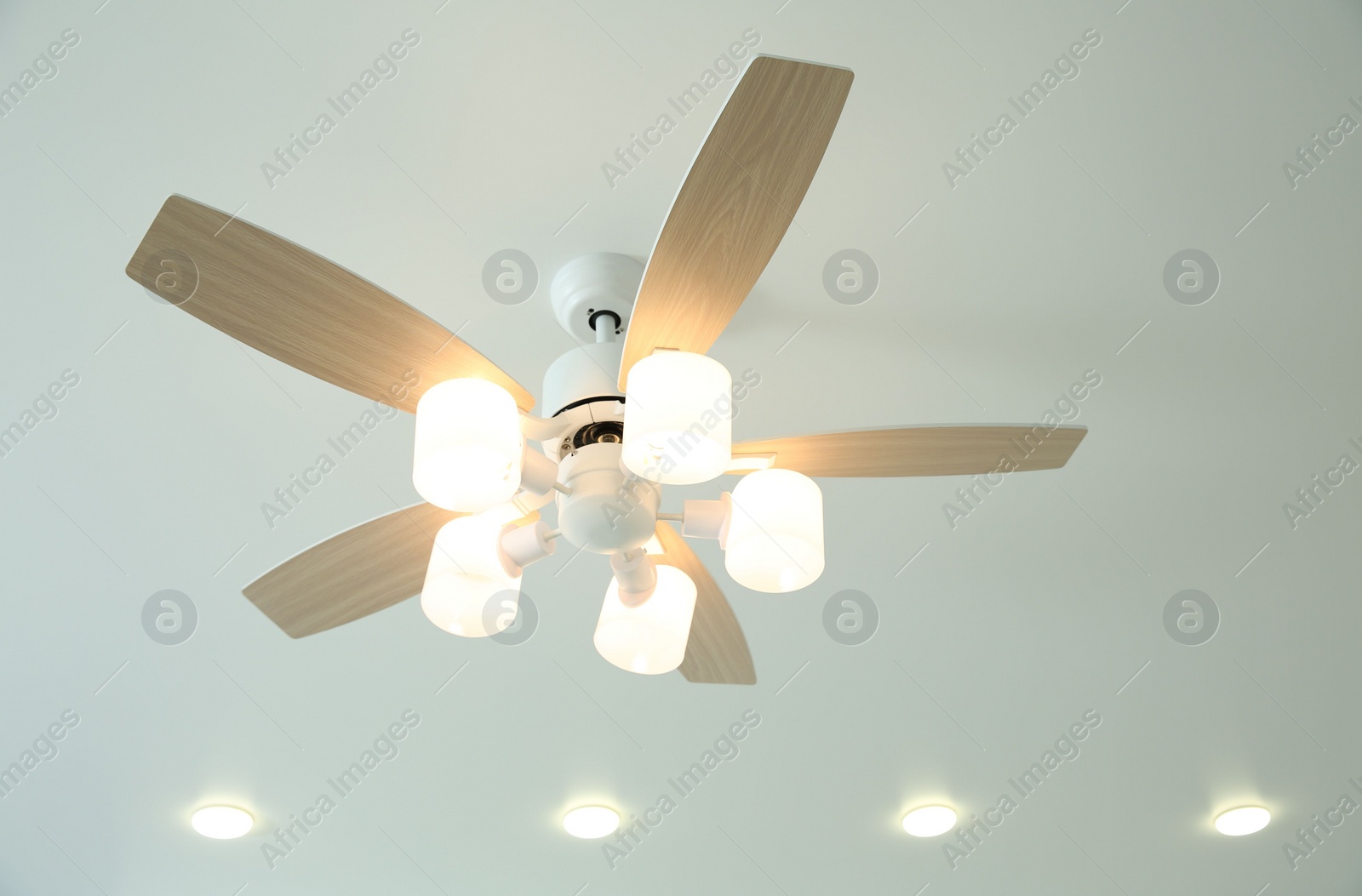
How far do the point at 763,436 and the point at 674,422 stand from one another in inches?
30.3

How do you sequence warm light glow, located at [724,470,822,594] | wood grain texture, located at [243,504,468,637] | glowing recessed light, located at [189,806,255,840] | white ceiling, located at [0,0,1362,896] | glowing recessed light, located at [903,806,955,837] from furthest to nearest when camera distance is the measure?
glowing recessed light, located at [903,806,955,837], glowing recessed light, located at [189,806,255,840], white ceiling, located at [0,0,1362,896], wood grain texture, located at [243,504,468,637], warm light glow, located at [724,470,822,594]

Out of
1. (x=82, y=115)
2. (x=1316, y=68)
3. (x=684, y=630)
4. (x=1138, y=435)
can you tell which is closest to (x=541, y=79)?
(x=82, y=115)

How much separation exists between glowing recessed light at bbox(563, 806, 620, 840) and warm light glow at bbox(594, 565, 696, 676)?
1426 millimetres

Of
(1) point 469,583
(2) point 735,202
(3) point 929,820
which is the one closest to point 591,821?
(3) point 929,820

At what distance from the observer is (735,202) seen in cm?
92

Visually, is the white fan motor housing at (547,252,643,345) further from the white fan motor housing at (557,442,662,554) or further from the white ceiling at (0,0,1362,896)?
the white fan motor housing at (557,442,662,554)

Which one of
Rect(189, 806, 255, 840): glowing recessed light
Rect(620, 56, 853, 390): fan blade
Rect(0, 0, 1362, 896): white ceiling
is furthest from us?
Rect(189, 806, 255, 840): glowing recessed light

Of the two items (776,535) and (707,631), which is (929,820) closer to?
(707,631)

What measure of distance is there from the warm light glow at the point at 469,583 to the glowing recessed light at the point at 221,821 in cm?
163

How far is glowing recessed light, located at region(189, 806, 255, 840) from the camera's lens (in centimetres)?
229

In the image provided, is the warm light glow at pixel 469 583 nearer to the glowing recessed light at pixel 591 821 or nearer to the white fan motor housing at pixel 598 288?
the white fan motor housing at pixel 598 288

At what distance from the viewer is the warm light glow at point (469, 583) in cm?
103

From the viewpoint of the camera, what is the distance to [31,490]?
163cm

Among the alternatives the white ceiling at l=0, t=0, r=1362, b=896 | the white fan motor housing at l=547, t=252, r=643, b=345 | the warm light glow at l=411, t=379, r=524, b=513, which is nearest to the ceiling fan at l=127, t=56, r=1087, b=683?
the warm light glow at l=411, t=379, r=524, b=513
